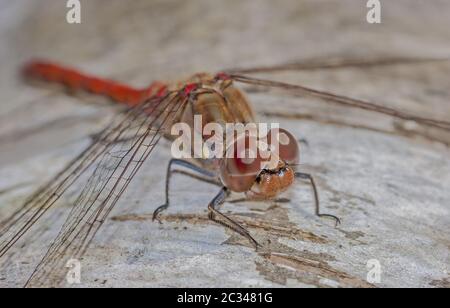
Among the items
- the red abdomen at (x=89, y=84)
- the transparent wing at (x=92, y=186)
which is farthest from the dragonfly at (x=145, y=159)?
the red abdomen at (x=89, y=84)

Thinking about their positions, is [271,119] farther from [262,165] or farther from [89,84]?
[89,84]

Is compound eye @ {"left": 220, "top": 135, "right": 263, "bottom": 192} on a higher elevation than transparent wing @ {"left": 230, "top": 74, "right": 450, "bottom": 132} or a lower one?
lower

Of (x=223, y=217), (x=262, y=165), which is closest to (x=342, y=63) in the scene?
(x=262, y=165)

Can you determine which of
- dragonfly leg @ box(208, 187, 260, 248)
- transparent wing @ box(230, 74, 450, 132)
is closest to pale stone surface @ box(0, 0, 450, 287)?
dragonfly leg @ box(208, 187, 260, 248)

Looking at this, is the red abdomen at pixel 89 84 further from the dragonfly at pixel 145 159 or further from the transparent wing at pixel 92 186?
the transparent wing at pixel 92 186

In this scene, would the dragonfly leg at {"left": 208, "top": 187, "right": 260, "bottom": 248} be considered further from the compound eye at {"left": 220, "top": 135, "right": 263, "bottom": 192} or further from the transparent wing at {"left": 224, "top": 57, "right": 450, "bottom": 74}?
the transparent wing at {"left": 224, "top": 57, "right": 450, "bottom": 74}

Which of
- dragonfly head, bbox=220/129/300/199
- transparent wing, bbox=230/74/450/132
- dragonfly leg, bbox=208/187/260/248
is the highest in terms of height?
transparent wing, bbox=230/74/450/132

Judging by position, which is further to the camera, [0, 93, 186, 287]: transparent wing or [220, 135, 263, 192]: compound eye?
[220, 135, 263, 192]: compound eye
